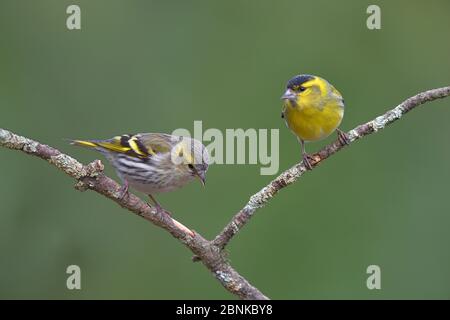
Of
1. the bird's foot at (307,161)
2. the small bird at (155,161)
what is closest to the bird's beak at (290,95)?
the small bird at (155,161)

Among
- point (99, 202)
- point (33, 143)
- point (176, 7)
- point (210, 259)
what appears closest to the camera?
point (33, 143)

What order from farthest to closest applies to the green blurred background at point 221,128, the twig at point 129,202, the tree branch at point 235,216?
the green blurred background at point 221,128 < the tree branch at point 235,216 < the twig at point 129,202

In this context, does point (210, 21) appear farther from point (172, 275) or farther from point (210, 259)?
point (210, 259)

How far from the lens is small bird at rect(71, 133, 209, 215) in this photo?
405cm

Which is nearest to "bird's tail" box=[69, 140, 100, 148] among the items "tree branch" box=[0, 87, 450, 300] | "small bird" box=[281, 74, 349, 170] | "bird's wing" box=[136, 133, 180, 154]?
"bird's wing" box=[136, 133, 180, 154]

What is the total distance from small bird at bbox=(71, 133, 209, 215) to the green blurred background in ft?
5.48

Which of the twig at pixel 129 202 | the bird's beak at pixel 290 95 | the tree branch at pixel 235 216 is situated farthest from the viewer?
the bird's beak at pixel 290 95

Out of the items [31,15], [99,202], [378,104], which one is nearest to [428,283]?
[378,104]

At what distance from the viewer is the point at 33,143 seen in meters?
2.83

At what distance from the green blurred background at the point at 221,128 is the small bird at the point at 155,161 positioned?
65.8 inches

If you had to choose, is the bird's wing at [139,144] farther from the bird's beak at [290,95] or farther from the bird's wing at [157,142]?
the bird's beak at [290,95]

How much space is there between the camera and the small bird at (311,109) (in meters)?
4.33

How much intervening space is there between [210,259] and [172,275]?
126 inches

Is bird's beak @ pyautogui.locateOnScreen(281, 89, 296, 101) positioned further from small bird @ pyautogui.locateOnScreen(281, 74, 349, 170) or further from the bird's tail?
the bird's tail
